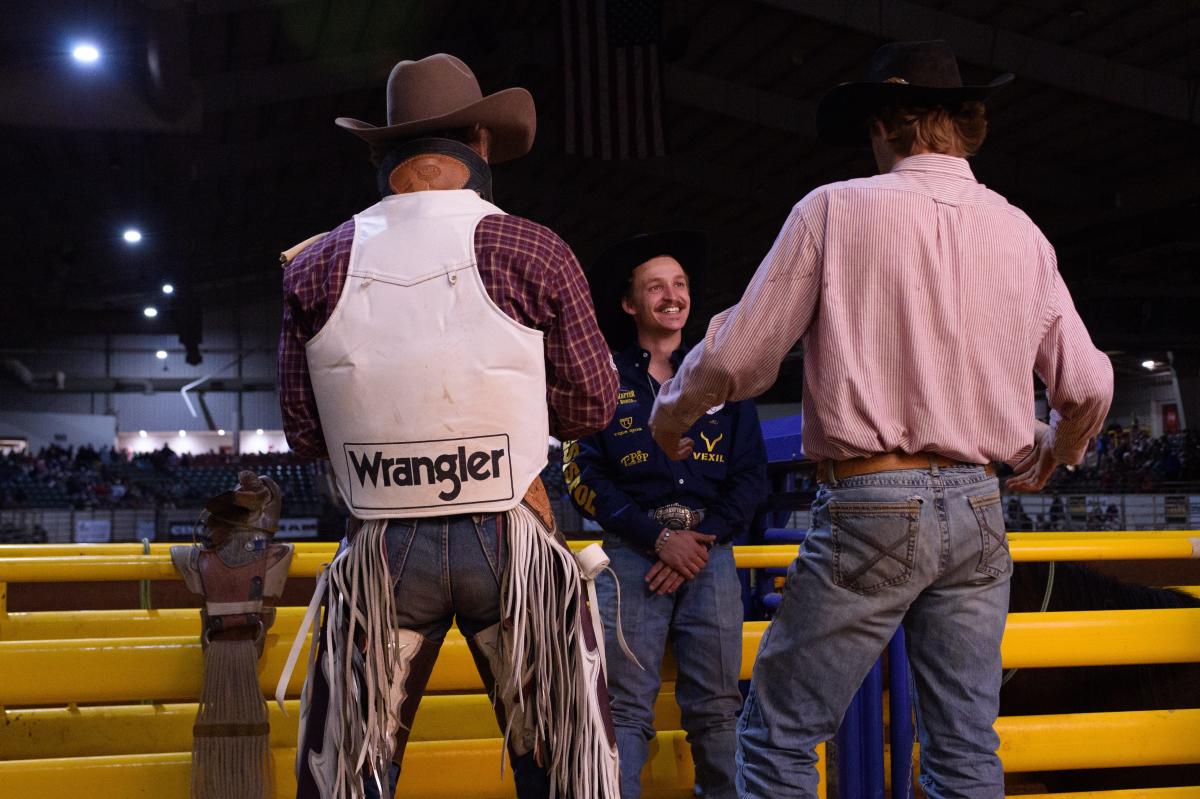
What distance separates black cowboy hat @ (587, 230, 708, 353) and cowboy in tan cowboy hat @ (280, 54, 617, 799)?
3.46 feet

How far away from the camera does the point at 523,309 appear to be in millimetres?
1724

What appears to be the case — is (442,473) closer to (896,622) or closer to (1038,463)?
(896,622)

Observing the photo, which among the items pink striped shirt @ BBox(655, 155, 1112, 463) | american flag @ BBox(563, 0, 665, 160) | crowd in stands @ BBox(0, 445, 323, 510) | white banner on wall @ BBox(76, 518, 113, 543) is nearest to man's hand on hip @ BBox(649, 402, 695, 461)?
pink striped shirt @ BBox(655, 155, 1112, 463)

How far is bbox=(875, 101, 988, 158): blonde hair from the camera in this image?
74.0 inches

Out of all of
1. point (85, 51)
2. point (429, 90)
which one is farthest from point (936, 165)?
point (85, 51)

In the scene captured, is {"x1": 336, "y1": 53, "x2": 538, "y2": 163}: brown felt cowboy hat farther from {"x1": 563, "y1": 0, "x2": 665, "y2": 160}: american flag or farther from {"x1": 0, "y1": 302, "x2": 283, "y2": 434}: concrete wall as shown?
{"x1": 0, "y1": 302, "x2": 283, "y2": 434}: concrete wall

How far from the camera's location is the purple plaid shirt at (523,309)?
171cm

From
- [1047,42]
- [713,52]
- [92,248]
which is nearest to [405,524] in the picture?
[1047,42]

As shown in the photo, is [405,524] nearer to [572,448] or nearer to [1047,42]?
[572,448]

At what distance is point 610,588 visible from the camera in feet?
8.18

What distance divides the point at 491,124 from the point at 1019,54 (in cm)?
1069

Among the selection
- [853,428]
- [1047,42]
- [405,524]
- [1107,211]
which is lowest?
[405,524]

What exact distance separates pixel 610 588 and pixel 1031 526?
→ 451 inches

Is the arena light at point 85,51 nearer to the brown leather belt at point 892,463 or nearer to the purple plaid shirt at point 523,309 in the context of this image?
the purple plaid shirt at point 523,309
